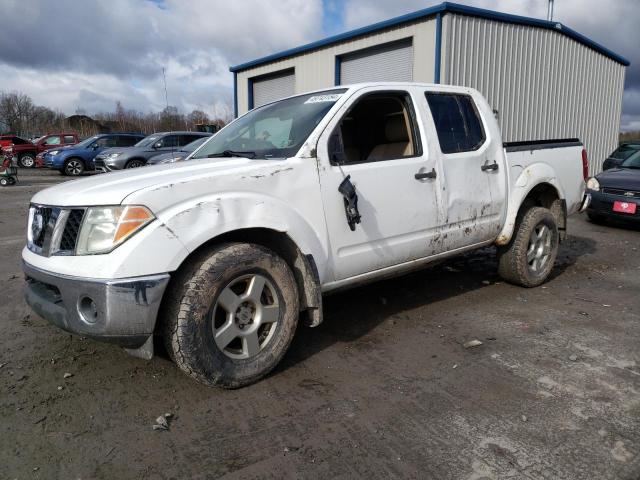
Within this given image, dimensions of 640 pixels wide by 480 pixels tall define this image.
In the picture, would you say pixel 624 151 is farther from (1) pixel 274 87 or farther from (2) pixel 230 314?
(2) pixel 230 314

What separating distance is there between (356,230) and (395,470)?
5.30ft

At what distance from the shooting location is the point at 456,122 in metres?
4.37

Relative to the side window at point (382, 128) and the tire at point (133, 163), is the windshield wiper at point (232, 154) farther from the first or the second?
the tire at point (133, 163)

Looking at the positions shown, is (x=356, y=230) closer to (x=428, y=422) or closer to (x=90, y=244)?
(x=428, y=422)

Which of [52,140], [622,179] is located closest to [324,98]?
[622,179]

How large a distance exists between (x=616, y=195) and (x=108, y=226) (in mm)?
8838

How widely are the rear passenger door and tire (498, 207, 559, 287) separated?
402 millimetres

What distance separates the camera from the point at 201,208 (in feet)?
9.16

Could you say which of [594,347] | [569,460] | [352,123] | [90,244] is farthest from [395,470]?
[352,123]

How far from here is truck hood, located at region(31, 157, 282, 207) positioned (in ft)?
8.96

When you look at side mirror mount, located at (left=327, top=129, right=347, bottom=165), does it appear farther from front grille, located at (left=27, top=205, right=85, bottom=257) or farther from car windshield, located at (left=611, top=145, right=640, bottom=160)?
car windshield, located at (left=611, top=145, right=640, bottom=160)

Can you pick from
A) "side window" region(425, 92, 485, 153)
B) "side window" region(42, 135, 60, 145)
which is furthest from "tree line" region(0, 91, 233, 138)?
"side window" region(425, 92, 485, 153)

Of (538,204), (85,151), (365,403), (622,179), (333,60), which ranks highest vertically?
(333,60)

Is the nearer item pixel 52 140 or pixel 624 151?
pixel 624 151
